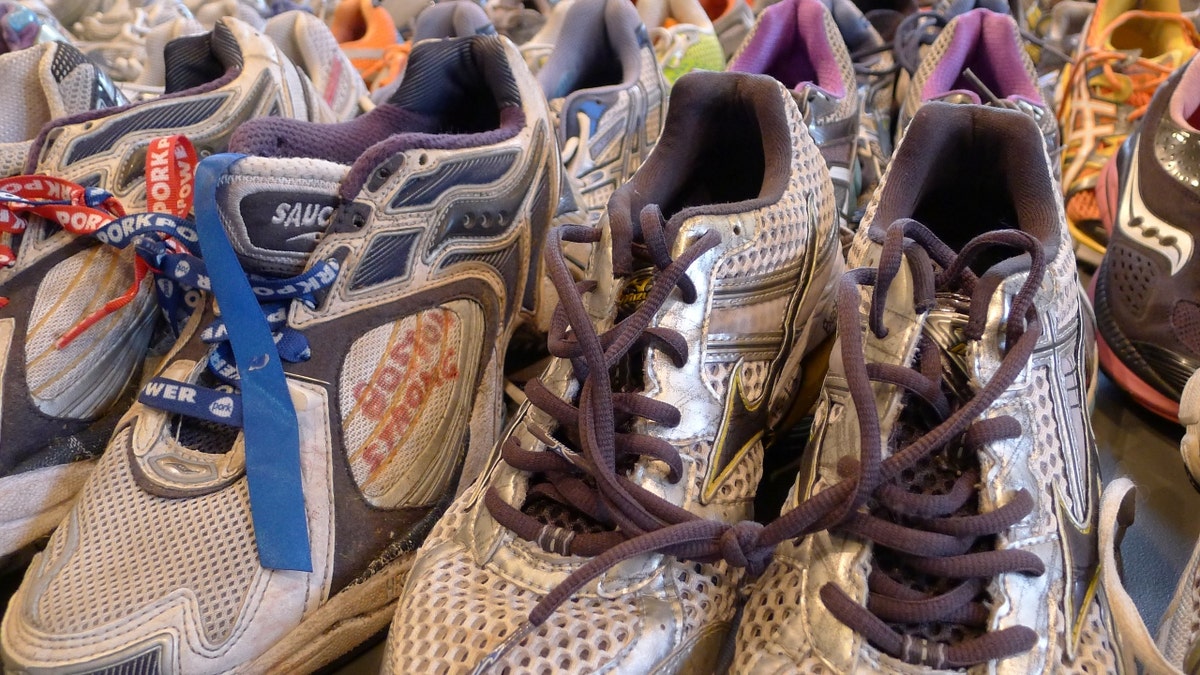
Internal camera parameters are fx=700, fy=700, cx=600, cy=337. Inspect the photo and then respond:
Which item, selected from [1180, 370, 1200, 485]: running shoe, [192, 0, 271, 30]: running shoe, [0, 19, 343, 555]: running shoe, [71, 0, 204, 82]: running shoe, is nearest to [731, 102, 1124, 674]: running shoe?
[1180, 370, 1200, 485]: running shoe

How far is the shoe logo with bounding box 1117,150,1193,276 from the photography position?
2.43 feet

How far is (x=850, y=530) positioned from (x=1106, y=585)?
181 millimetres

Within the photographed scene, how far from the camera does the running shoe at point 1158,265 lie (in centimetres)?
73

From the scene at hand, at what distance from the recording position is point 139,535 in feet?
1.76

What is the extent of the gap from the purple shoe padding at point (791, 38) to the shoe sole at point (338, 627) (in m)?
0.79

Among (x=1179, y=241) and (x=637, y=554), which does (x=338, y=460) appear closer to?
(x=637, y=554)

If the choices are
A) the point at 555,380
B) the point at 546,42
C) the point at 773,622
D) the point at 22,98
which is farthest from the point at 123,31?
the point at 773,622

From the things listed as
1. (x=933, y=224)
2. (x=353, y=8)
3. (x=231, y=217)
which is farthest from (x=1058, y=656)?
(x=353, y=8)

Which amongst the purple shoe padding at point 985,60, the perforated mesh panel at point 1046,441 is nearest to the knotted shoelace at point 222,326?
the perforated mesh panel at point 1046,441

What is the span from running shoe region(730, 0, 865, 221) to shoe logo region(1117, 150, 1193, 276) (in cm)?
31

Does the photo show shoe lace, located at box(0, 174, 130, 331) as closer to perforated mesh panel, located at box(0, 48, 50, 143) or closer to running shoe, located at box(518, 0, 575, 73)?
perforated mesh panel, located at box(0, 48, 50, 143)

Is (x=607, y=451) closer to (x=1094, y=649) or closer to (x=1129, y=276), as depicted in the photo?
(x=1094, y=649)

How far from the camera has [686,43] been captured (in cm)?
122

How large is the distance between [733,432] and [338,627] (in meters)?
0.35
